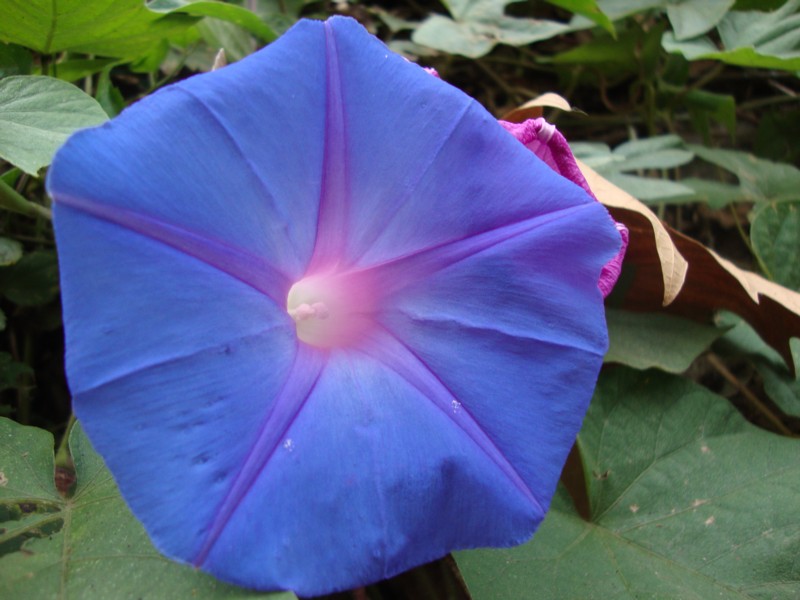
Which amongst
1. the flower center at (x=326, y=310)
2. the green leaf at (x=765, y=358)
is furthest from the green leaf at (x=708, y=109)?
the flower center at (x=326, y=310)

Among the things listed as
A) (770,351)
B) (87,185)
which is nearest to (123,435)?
(87,185)

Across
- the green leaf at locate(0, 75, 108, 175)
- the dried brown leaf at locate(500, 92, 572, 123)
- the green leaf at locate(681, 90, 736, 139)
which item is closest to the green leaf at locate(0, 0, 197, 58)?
the green leaf at locate(0, 75, 108, 175)

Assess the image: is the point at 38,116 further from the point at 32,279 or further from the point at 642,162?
the point at 642,162

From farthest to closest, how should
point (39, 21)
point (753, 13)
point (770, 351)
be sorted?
1. point (753, 13)
2. point (770, 351)
3. point (39, 21)

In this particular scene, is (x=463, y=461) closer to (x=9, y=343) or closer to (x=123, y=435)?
(x=123, y=435)

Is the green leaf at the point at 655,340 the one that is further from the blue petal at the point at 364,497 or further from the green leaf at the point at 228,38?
the green leaf at the point at 228,38

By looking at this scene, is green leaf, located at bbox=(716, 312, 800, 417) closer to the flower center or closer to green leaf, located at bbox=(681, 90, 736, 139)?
green leaf, located at bbox=(681, 90, 736, 139)
